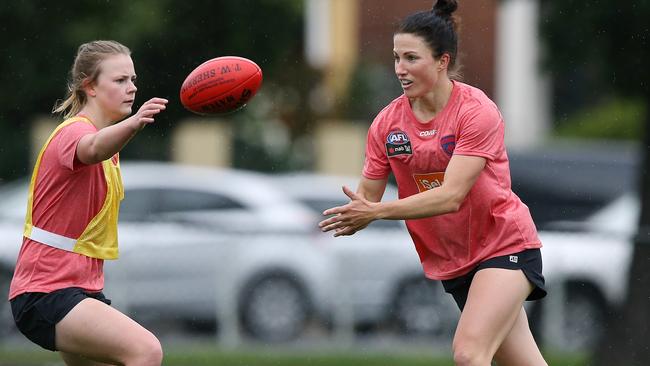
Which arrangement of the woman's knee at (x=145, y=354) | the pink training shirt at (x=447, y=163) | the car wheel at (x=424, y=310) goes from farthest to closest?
1. the car wheel at (x=424, y=310)
2. the pink training shirt at (x=447, y=163)
3. the woman's knee at (x=145, y=354)

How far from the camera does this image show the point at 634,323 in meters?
9.05

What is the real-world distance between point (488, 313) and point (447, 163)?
664 millimetres

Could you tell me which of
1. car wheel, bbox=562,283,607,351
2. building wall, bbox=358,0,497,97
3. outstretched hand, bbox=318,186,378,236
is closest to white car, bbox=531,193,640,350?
car wheel, bbox=562,283,607,351

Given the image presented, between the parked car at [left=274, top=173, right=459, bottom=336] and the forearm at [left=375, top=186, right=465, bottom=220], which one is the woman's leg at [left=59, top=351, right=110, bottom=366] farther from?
the parked car at [left=274, top=173, right=459, bottom=336]

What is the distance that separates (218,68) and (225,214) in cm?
717

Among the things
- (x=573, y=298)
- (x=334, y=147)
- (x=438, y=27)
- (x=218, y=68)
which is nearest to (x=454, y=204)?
(x=438, y=27)

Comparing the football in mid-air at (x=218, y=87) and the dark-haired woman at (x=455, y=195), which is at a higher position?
the football in mid-air at (x=218, y=87)

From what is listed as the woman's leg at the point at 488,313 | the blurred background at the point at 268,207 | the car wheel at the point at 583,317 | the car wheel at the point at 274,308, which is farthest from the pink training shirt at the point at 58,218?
the car wheel at the point at 274,308

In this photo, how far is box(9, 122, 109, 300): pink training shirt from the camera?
216 inches

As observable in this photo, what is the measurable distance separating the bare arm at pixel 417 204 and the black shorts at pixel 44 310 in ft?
3.52

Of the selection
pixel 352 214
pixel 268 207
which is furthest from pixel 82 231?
pixel 268 207

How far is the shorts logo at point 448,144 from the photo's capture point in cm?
564

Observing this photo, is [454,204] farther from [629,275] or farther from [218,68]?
[629,275]

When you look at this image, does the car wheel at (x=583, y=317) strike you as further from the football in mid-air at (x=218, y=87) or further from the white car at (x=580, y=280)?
the football in mid-air at (x=218, y=87)
